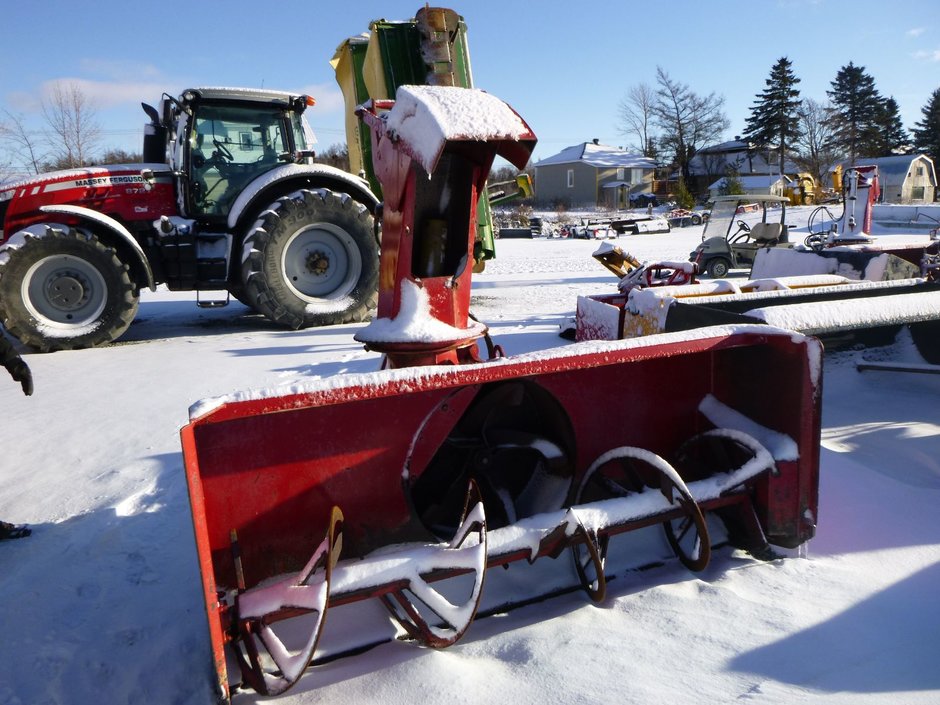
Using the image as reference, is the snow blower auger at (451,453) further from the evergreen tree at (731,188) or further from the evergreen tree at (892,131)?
the evergreen tree at (892,131)

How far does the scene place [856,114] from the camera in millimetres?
56844

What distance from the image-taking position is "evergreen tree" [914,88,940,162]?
51.2 meters

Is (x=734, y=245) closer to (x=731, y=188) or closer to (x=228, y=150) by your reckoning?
(x=228, y=150)

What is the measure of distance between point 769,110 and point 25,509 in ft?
185

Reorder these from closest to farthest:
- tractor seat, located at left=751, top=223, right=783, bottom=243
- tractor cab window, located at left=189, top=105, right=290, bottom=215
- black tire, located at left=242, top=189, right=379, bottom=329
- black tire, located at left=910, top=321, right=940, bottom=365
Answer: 1. black tire, located at left=910, top=321, right=940, bottom=365
2. black tire, located at left=242, top=189, right=379, bottom=329
3. tractor cab window, located at left=189, top=105, right=290, bottom=215
4. tractor seat, located at left=751, top=223, right=783, bottom=243

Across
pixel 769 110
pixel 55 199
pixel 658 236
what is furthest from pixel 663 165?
pixel 55 199

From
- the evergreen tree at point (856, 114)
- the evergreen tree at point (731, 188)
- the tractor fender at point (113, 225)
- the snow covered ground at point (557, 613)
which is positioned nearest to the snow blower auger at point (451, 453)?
the snow covered ground at point (557, 613)

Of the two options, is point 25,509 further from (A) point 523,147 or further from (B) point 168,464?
(A) point 523,147

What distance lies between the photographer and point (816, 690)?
5.61ft

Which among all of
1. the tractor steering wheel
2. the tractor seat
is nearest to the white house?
the tractor seat

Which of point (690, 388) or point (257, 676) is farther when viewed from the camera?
point (690, 388)

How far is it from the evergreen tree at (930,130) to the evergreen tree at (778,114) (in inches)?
442

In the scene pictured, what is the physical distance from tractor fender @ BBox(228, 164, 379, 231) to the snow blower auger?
405 cm

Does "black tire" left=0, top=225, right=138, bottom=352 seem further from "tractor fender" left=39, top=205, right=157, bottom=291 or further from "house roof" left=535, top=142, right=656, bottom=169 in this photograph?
"house roof" left=535, top=142, right=656, bottom=169
